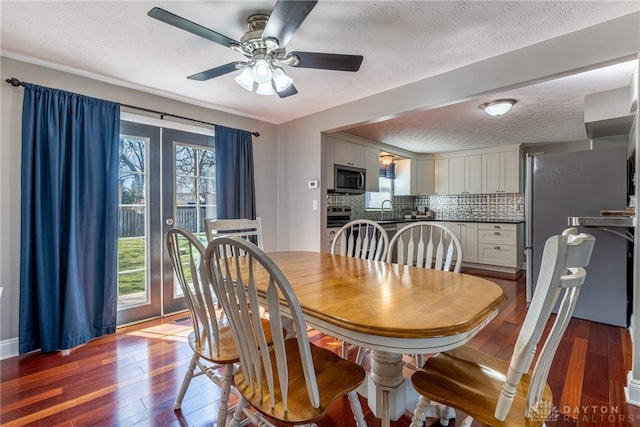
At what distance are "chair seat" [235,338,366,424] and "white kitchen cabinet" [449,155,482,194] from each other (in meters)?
5.06

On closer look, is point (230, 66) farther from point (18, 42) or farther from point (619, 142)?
point (619, 142)

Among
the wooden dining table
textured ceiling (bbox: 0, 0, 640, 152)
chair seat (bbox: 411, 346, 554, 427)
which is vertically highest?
textured ceiling (bbox: 0, 0, 640, 152)

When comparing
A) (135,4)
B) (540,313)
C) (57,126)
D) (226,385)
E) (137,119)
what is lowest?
(226,385)

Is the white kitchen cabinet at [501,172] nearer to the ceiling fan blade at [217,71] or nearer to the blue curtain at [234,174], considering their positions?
the blue curtain at [234,174]

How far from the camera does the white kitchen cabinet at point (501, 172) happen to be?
16.4ft

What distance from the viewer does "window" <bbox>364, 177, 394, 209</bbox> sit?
5488 mm

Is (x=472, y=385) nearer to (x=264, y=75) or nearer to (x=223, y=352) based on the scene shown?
(x=223, y=352)

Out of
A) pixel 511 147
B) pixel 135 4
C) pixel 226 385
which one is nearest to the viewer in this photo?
pixel 226 385

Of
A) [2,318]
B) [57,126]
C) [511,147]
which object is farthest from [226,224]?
[511,147]

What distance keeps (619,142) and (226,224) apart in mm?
4921

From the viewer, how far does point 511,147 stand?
5043 millimetres

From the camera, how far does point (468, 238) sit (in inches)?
211

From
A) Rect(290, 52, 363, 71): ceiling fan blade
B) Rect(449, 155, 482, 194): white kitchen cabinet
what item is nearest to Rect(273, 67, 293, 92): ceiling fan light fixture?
Rect(290, 52, 363, 71): ceiling fan blade

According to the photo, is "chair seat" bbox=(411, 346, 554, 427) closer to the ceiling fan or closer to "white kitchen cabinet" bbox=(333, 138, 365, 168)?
the ceiling fan
